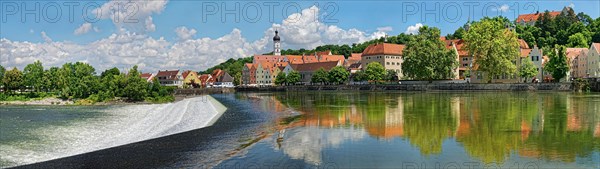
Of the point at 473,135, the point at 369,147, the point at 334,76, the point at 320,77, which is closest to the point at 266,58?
the point at 320,77

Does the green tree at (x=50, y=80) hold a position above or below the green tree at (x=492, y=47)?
below

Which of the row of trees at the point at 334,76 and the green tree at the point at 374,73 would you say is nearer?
the green tree at the point at 374,73

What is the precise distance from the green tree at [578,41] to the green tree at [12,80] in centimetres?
12643

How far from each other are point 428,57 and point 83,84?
60297 mm

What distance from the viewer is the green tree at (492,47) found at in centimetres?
7206

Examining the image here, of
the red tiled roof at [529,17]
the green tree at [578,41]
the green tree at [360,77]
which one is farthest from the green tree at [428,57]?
the red tiled roof at [529,17]

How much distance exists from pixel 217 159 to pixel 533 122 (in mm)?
16603

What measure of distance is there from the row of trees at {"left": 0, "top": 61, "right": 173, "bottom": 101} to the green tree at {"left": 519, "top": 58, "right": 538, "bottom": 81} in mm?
61860

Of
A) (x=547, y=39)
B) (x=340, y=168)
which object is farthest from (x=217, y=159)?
(x=547, y=39)

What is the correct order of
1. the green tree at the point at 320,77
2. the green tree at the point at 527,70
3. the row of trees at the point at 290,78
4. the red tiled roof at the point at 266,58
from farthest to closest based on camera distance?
the red tiled roof at the point at 266,58, the row of trees at the point at 290,78, the green tree at the point at 320,77, the green tree at the point at 527,70

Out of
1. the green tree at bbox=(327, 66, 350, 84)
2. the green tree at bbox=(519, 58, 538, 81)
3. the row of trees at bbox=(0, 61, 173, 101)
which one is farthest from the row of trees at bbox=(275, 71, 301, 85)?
the green tree at bbox=(519, 58, 538, 81)

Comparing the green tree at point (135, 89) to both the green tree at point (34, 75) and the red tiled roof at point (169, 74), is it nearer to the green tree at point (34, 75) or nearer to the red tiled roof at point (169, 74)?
the green tree at point (34, 75)

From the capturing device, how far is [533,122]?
919 inches

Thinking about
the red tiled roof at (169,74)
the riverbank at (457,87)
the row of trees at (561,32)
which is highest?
the row of trees at (561,32)
